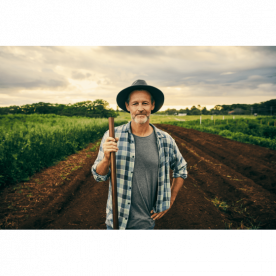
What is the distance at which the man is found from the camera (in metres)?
1.78

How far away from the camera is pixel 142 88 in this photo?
192 cm

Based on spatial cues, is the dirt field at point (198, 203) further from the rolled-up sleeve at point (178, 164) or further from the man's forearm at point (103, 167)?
the man's forearm at point (103, 167)

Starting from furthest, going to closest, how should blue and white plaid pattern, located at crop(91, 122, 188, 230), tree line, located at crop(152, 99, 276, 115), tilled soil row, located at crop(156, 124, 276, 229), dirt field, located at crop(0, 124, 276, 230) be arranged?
tree line, located at crop(152, 99, 276, 115) → tilled soil row, located at crop(156, 124, 276, 229) → dirt field, located at crop(0, 124, 276, 230) → blue and white plaid pattern, located at crop(91, 122, 188, 230)

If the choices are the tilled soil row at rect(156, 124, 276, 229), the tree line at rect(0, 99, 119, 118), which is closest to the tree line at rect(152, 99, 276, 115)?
the tree line at rect(0, 99, 119, 118)

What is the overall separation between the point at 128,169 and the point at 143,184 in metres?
0.25

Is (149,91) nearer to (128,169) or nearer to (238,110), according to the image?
(128,169)

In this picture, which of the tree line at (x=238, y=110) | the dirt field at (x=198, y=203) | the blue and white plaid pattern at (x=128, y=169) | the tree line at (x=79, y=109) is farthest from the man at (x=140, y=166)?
the tree line at (x=238, y=110)

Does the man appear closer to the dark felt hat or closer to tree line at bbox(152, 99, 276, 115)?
the dark felt hat

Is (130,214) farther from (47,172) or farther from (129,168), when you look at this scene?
(47,172)

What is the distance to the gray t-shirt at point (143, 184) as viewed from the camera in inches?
70.4

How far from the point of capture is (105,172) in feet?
5.34

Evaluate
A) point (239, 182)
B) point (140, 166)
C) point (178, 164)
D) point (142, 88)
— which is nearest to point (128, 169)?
point (140, 166)
